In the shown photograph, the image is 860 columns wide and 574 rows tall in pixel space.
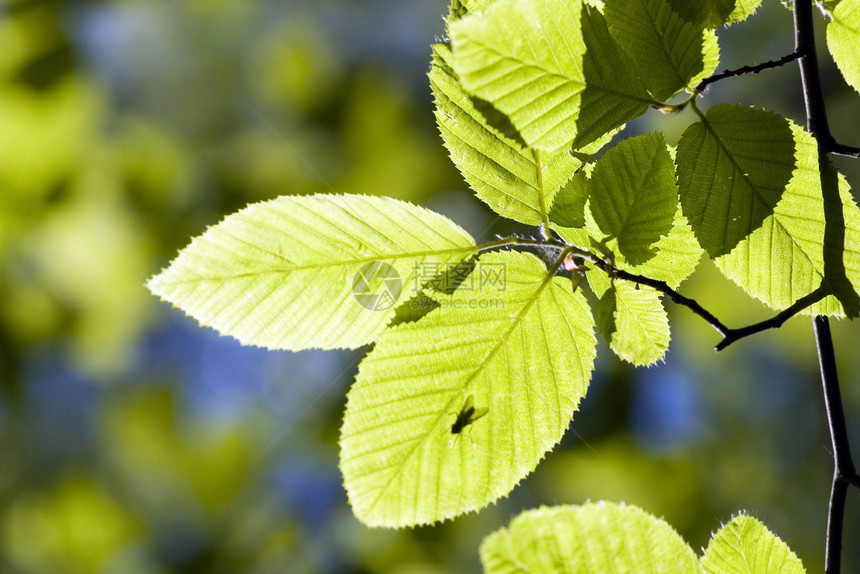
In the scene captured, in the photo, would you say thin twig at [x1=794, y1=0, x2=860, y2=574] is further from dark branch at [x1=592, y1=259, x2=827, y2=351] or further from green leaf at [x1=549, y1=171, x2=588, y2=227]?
green leaf at [x1=549, y1=171, x2=588, y2=227]

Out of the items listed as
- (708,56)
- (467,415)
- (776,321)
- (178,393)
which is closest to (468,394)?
(467,415)

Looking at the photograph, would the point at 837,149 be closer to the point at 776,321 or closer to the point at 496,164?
the point at 776,321

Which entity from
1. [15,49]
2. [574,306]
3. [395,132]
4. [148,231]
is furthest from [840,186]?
[15,49]

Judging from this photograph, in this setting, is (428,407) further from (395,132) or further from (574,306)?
(395,132)

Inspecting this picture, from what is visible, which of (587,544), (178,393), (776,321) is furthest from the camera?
(178,393)

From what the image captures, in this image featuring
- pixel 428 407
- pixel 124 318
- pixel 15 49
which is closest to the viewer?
pixel 428 407
